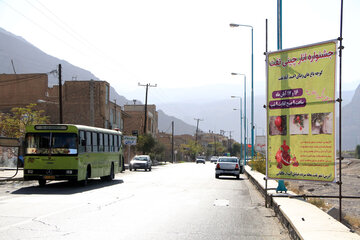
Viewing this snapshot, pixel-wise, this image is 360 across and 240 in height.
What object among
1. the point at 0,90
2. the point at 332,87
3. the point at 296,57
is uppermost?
the point at 0,90

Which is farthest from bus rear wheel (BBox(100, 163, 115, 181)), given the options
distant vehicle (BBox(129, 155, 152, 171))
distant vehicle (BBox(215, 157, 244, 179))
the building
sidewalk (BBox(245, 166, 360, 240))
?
the building

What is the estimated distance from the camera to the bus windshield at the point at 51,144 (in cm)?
2148

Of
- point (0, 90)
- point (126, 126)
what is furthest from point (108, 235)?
point (126, 126)

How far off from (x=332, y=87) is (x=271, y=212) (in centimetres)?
448

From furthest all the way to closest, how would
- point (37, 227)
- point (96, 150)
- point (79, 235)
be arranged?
point (96, 150) < point (37, 227) < point (79, 235)

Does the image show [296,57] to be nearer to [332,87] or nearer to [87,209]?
[332,87]

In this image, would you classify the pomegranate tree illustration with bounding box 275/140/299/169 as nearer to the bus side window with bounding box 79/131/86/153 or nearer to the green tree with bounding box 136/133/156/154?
the bus side window with bounding box 79/131/86/153

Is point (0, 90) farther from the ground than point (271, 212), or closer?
farther from the ground

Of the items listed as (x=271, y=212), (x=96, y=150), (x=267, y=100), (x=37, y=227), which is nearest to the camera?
(x=37, y=227)

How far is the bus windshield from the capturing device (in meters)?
21.5

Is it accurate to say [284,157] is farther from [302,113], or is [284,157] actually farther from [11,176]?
[11,176]

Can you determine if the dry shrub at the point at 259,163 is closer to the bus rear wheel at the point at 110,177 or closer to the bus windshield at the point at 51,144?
the bus rear wheel at the point at 110,177

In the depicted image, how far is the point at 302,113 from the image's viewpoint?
11.3 meters

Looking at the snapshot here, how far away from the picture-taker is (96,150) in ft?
81.4
